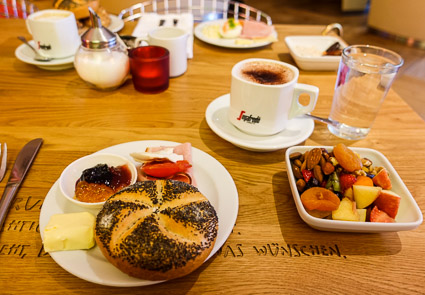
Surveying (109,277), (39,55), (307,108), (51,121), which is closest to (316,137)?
(307,108)

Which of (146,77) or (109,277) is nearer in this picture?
(109,277)

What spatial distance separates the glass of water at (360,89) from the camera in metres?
1.16

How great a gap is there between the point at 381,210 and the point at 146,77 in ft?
3.54

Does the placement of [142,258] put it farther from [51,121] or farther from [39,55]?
[39,55]

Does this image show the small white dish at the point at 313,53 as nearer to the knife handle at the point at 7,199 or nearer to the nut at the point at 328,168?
the nut at the point at 328,168

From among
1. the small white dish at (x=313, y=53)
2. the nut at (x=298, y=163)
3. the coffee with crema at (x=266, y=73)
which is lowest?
the nut at (x=298, y=163)

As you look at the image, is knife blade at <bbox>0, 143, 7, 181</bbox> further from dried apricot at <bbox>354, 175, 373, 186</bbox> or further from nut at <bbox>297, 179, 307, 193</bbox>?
dried apricot at <bbox>354, 175, 373, 186</bbox>

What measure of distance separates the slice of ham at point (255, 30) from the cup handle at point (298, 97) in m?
1.00

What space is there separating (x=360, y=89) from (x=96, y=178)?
1.03 m

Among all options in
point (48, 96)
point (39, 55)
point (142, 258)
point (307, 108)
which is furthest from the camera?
point (39, 55)

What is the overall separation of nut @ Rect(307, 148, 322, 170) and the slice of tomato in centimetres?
38

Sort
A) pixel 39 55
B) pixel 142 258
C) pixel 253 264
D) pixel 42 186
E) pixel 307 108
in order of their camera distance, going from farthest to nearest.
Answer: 1. pixel 39 55
2. pixel 307 108
3. pixel 42 186
4. pixel 253 264
5. pixel 142 258

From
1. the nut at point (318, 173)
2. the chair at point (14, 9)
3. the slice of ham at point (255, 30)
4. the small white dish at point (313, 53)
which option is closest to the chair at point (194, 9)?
the slice of ham at point (255, 30)

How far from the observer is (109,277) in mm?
656
